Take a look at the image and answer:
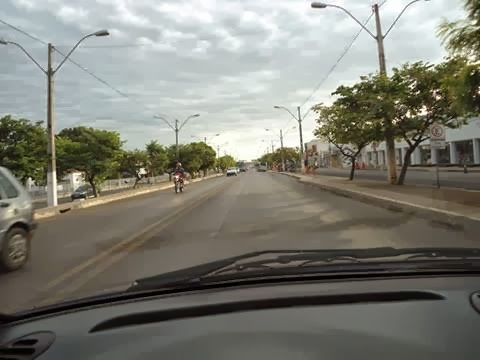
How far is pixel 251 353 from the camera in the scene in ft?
6.97

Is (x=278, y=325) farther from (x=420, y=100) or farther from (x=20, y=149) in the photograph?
(x=20, y=149)

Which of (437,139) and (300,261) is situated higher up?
(437,139)

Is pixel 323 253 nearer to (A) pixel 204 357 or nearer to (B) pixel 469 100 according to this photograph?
(A) pixel 204 357

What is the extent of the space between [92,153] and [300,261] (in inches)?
1456

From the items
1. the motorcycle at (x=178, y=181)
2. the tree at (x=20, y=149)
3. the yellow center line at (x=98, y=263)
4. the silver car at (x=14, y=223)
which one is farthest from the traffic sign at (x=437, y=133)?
the motorcycle at (x=178, y=181)

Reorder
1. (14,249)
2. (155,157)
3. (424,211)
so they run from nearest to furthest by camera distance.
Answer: (14,249)
(424,211)
(155,157)

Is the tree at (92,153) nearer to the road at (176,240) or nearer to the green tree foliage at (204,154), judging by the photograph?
the road at (176,240)

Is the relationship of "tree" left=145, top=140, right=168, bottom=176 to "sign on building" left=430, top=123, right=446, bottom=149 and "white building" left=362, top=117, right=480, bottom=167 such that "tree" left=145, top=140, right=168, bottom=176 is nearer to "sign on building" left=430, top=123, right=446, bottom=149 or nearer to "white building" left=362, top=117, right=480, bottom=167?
"white building" left=362, top=117, right=480, bottom=167

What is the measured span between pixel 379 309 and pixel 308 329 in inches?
14.4

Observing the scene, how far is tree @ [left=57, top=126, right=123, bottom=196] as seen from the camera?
127 ft

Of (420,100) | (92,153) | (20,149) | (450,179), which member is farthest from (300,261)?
(92,153)

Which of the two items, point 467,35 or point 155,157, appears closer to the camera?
point 467,35

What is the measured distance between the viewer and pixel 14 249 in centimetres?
835

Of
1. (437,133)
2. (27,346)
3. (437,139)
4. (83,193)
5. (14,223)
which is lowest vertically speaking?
(83,193)
